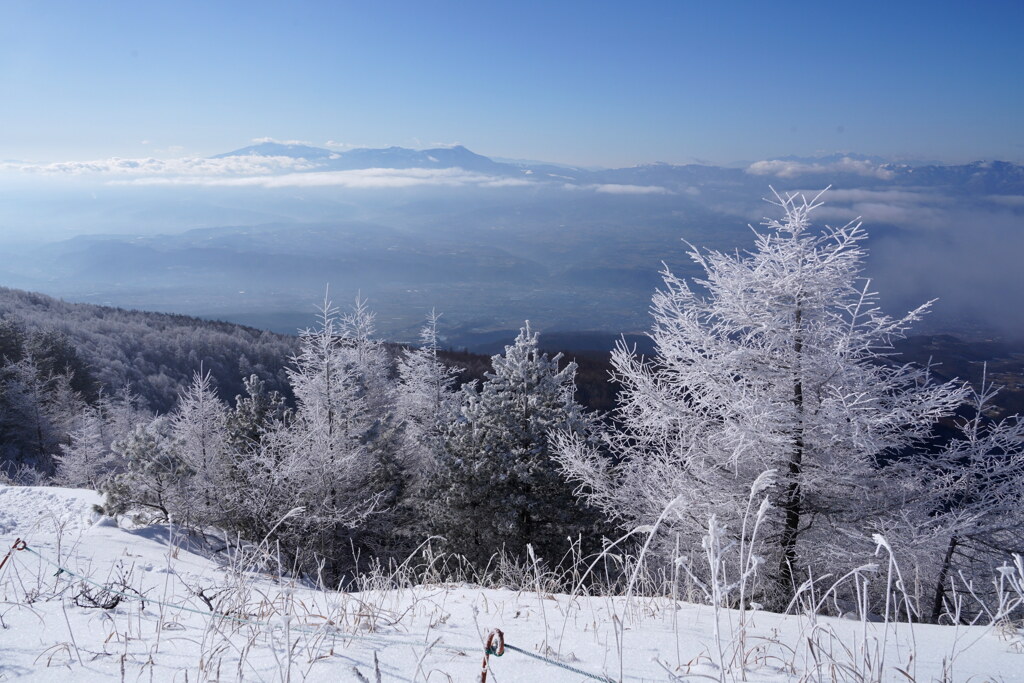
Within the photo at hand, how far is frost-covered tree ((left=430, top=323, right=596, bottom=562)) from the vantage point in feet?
46.0

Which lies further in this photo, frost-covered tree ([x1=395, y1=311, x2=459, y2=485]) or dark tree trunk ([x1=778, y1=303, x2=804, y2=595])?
frost-covered tree ([x1=395, y1=311, x2=459, y2=485])

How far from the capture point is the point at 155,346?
63406mm

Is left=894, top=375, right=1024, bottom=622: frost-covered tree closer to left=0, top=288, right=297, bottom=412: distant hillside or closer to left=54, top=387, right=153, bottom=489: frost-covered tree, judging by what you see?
left=54, top=387, right=153, bottom=489: frost-covered tree

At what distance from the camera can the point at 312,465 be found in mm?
14703

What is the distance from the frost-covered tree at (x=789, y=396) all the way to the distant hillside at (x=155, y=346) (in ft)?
163

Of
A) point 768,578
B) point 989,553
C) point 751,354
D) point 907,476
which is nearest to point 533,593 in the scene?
point 751,354

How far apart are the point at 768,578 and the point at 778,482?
219 cm

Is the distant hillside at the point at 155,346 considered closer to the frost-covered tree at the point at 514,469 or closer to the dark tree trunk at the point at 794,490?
the frost-covered tree at the point at 514,469

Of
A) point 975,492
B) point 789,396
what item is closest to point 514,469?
point 789,396

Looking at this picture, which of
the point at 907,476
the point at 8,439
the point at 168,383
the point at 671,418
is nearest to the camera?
the point at 671,418

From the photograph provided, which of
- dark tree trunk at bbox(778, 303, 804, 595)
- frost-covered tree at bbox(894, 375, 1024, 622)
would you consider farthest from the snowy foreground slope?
frost-covered tree at bbox(894, 375, 1024, 622)

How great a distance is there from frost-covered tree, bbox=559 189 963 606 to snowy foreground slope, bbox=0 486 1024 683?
4061mm

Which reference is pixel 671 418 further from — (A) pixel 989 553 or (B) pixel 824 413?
(A) pixel 989 553

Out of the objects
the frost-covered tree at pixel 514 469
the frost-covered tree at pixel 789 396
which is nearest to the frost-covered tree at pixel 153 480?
the frost-covered tree at pixel 514 469
